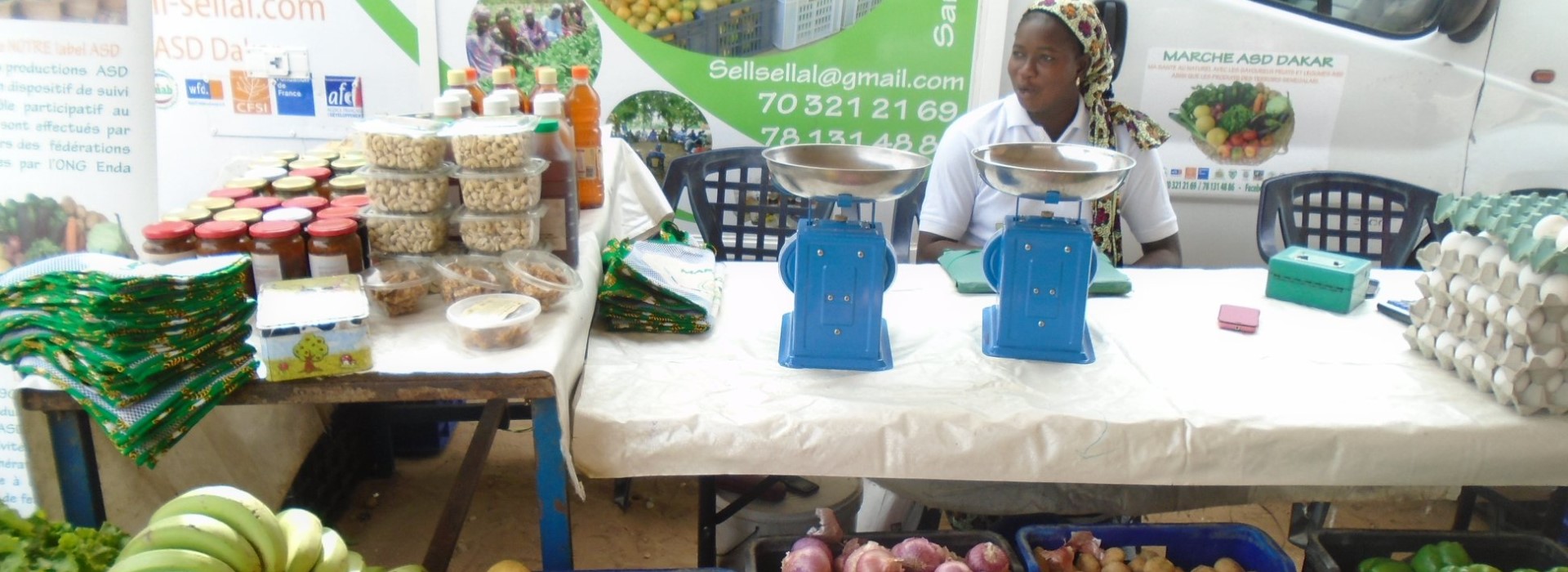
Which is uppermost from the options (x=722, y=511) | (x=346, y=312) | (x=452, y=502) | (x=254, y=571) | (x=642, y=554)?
(x=346, y=312)

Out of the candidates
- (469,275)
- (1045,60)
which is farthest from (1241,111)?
(469,275)

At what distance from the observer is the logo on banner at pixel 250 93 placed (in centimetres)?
342

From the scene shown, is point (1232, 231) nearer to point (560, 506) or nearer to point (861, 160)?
point (861, 160)

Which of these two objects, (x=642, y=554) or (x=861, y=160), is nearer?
(x=861, y=160)

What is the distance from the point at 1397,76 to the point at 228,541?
378 centimetres

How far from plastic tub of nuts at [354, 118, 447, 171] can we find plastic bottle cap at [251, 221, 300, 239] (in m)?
0.18

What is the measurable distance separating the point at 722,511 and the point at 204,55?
8.75 ft

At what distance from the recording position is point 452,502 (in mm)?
1818

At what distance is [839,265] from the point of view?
170 centimetres

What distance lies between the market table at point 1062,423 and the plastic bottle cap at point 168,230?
72 centimetres

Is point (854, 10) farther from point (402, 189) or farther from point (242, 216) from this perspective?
point (242, 216)

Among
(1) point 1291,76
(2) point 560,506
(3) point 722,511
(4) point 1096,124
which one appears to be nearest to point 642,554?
(3) point 722,511

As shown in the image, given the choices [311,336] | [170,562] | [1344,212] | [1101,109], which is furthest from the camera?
[1344,212]

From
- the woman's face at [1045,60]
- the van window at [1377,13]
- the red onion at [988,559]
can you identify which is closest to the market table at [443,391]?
the red onion at [988,559]
